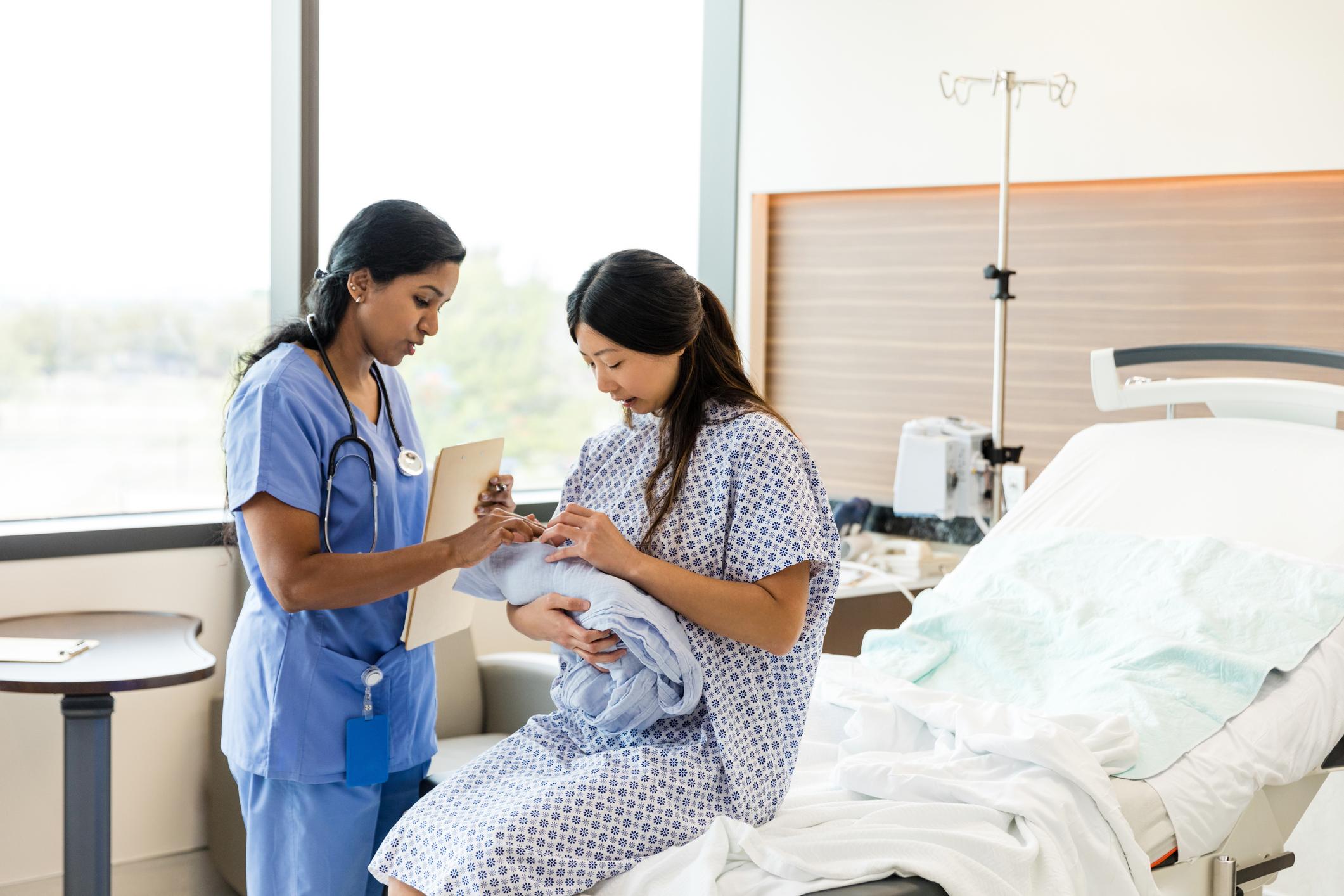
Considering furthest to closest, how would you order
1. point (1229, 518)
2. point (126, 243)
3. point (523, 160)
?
point (523, 160) < point (126, 243) < point (1229, 518)

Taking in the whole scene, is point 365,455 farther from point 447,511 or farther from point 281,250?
point 281,250

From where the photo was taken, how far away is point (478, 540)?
1594 millimetres

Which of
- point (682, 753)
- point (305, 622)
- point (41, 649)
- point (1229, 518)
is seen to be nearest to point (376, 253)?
point (305, 622)

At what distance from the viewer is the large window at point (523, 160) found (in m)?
3.68

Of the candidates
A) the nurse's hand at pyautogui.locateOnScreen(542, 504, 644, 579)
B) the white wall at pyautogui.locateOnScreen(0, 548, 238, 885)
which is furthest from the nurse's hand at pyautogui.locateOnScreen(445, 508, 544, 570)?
the white wall at pyautogui.locateOnScreen(0, 548, 238, 885)

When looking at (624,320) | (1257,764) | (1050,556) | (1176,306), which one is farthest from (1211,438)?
(624,320)

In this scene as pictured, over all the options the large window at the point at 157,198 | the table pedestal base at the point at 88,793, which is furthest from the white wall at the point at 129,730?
the table pedestal base at the point at 88,793

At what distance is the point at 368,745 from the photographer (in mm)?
1687

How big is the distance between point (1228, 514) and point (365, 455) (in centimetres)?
168

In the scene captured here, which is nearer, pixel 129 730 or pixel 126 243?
pixel 129 730

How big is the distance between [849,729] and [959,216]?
6.13ft

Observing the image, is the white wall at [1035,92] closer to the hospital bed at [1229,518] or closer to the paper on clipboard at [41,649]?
the hospital bed at [1229,518]

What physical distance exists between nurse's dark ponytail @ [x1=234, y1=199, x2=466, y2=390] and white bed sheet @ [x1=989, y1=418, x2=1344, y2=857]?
4.21 ft

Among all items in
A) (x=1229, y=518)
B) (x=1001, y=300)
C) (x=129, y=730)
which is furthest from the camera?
(x=1001, y=300)
